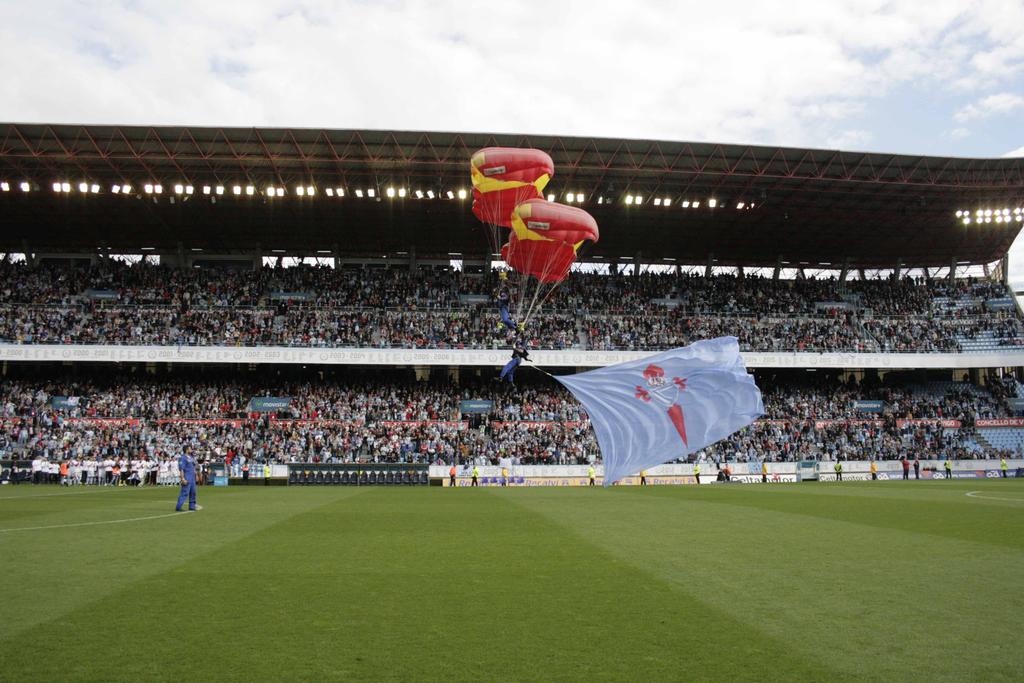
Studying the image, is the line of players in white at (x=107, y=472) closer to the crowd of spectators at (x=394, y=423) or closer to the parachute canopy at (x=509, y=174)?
the crowd of spectators at (x=394, y=423)

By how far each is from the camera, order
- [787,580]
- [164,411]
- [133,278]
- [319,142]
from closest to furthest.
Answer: [787,580] → [319,142] → [164,411] → [133,278]

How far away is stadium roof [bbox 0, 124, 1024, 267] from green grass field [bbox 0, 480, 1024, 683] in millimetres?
26378

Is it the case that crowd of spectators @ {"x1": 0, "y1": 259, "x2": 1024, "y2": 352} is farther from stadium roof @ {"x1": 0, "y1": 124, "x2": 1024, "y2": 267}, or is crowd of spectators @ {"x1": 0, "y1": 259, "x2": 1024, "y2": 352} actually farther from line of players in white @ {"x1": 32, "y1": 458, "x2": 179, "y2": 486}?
line of players in white @ {"x1": 32, "y1": 458, "x2": 179, "y2": 486}

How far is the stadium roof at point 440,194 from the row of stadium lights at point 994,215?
0.34 meters

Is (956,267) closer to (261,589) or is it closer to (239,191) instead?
(239,191)

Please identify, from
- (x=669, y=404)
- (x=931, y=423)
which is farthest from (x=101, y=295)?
(x=931, y=423)

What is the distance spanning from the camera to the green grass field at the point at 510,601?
5.46 metres

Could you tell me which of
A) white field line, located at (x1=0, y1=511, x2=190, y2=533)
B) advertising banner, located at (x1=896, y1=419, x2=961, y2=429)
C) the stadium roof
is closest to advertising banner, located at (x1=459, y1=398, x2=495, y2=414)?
the stadium roof

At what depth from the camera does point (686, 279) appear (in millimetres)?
53219

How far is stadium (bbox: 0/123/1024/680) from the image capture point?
21.2 ft

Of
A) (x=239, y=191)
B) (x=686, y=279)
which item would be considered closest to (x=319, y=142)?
(x=239, y=191)

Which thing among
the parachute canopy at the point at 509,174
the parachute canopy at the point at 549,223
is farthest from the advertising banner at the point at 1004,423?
the parachute canopy at the point at 509,174

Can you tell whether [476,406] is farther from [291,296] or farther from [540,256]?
[540,256]

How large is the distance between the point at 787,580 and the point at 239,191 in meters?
38.6
